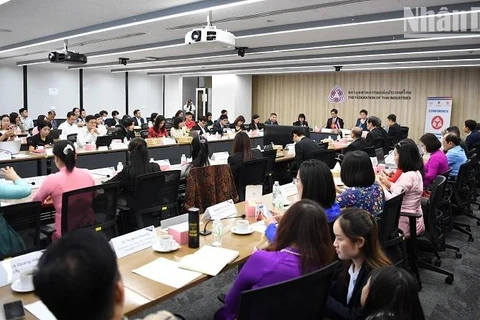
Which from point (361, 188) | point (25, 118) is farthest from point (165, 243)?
point (25, 118)

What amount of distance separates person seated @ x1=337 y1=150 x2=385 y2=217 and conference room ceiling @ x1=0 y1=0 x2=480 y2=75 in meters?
2.86

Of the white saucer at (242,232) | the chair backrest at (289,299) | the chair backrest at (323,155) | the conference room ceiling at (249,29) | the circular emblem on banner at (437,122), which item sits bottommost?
the white saucer at (242,232)

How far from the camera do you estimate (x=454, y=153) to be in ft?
18.2

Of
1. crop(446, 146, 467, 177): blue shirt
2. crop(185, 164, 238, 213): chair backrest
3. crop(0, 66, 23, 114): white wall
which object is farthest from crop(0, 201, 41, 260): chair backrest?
crop(0, 66, 23, 114): white wall

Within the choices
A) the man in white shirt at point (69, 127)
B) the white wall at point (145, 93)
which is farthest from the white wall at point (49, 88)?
the man in white shirt at point (69, 127)

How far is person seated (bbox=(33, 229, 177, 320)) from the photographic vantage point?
958mm

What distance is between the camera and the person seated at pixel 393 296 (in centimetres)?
143

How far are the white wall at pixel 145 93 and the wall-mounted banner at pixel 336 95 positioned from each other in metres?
7.96

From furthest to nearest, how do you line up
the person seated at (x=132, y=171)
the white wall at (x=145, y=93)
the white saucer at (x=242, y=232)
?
the white wall at (x=145, y=93)
the person seated at (x=132, y=171)
the white saucer at (x=242, y=232)

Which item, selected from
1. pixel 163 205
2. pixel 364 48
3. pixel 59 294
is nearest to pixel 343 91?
pixel 364 48

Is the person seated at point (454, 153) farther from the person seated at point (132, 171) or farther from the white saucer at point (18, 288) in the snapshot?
the white saucer at point (18, 288)

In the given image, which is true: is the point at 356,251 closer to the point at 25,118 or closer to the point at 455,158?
the point at 455,158

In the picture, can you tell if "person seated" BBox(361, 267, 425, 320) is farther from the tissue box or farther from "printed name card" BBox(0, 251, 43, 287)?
"printed name card" BBox(0, 251, 43, 287)

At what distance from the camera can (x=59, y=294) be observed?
37.6 inches
